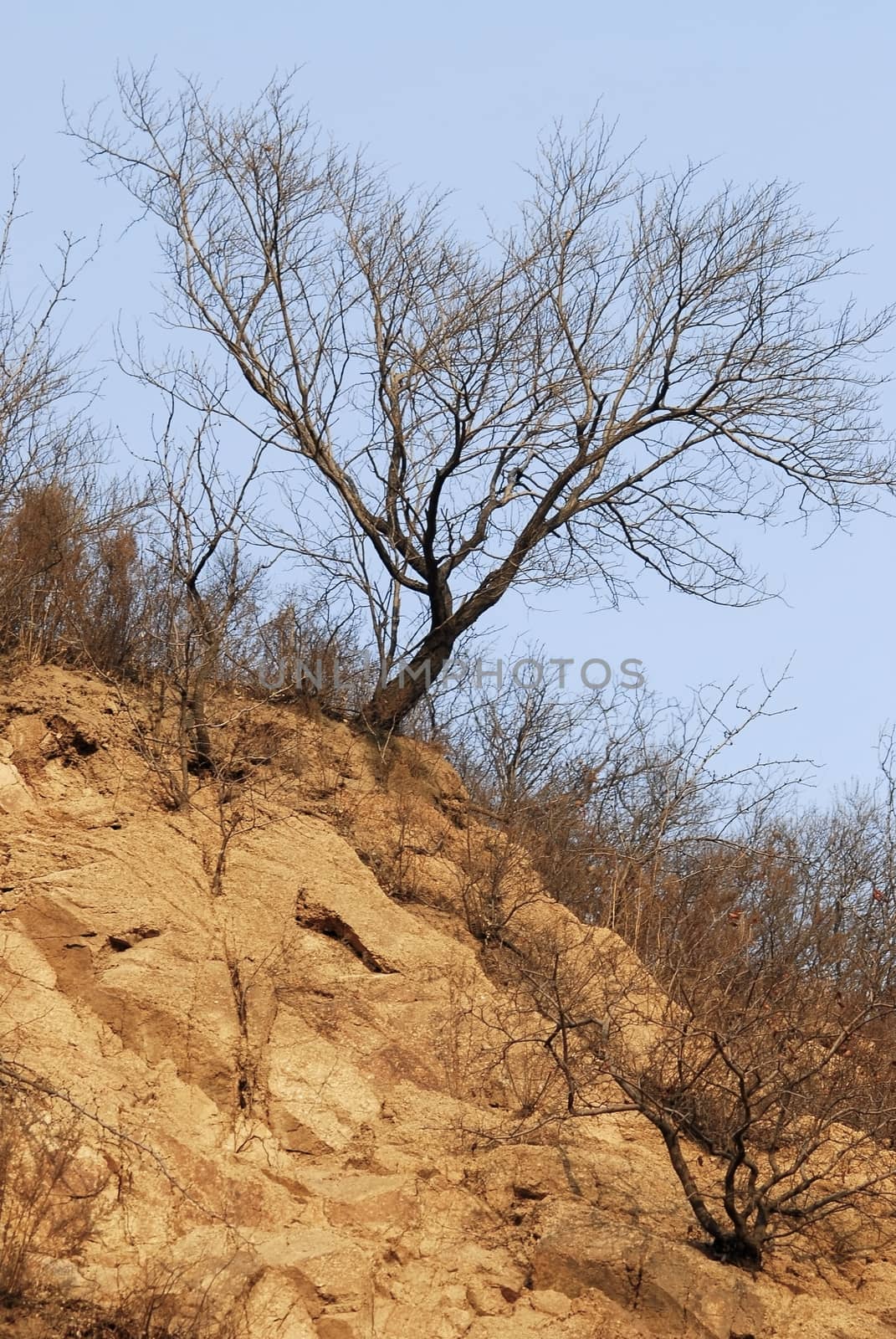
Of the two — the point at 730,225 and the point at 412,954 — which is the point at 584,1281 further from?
the point at 730,225

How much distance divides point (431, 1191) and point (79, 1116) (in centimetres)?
188

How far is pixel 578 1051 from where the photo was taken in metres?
8.66

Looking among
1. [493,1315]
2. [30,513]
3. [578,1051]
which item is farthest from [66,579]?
[493,1315]

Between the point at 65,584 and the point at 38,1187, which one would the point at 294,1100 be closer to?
the point at 38,1187

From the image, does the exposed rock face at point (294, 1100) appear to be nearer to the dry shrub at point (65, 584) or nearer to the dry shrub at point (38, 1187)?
the dry shrub at point (38, 1187)

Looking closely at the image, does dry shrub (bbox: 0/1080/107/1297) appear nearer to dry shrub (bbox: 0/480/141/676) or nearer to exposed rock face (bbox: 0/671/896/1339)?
exposed rock face (bbox: 0/671/896/1339)

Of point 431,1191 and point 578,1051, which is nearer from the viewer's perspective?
point 431,1191

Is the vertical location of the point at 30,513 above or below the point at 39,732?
above

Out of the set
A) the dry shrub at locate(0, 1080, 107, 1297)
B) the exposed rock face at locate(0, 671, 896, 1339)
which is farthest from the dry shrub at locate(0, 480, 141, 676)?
the dry shrub at locate(0, 1080, 107, 1297)

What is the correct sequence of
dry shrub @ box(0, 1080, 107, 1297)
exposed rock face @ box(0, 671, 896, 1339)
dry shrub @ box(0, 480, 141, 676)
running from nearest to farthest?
dry shrub @ box(0, 1080, 107, 1297)
exposed rock face @ box(0, 671, 896, 1339)
dry shrub @ box(0, 480, 141, 676)

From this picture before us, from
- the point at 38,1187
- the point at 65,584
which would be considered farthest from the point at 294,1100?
the point at 65,584

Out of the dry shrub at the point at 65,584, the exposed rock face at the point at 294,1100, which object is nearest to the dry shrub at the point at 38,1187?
the exposed rock face at the point at 294,1100

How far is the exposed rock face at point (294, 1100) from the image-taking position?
669 centimetres

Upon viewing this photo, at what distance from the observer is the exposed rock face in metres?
6.69
